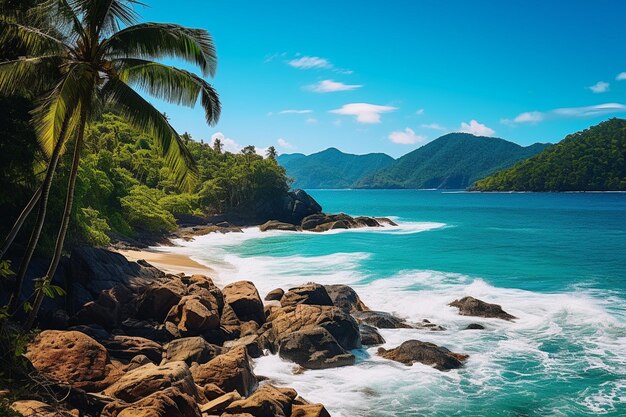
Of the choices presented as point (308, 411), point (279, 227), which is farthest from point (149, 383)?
point (279, 227)

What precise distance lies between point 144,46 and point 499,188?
200m

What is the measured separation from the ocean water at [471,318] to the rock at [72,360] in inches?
194

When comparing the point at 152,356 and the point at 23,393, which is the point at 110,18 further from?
the point at 152,356

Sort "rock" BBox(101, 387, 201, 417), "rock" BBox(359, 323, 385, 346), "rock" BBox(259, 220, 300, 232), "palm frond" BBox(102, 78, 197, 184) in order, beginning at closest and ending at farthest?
"rock" BBox(101, 387, 201, 417) < "palm frond" BBox(102, 78, 197, 184) < "rock" BBox(359, 323, 385, 346) < "rock" BBox(259, 220, 300, 232)

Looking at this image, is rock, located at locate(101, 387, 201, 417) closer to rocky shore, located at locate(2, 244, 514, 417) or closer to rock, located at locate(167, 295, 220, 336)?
rocky shore, located at locate(2, 244, 514, 417)

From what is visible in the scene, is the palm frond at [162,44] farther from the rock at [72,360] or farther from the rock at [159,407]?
the rock at [159,407]

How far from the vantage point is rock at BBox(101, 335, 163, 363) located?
13.3 metres

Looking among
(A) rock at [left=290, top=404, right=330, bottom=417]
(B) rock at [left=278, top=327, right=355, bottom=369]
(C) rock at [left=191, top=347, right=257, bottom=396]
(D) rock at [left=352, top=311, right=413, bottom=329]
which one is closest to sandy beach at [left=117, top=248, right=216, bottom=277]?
(D) rock at [left=352, top=311, right=413, bottom=329]

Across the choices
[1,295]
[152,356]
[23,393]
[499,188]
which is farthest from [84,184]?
[499,188]

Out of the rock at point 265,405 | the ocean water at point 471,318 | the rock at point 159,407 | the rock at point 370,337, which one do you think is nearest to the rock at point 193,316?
the ocean water at point 471,318

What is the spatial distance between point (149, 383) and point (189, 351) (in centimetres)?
383

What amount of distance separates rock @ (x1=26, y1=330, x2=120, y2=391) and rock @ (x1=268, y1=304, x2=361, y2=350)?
648 cm

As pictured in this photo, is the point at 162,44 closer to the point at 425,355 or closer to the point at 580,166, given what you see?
the point at 425,355

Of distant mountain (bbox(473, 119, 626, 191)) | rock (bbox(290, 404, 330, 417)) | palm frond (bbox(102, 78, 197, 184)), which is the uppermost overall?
distant mountain (bbox(473, 119, 626, 191))
